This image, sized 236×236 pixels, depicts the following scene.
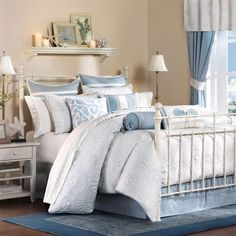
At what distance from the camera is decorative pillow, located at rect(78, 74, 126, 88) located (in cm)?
673

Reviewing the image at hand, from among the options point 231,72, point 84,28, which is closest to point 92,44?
point 84,28

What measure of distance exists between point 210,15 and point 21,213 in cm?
282

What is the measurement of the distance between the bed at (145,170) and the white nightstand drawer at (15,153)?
46 cm

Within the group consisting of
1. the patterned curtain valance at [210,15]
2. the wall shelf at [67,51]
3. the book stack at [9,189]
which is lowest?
the book stack at [9,189]

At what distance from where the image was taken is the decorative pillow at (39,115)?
20.1ft

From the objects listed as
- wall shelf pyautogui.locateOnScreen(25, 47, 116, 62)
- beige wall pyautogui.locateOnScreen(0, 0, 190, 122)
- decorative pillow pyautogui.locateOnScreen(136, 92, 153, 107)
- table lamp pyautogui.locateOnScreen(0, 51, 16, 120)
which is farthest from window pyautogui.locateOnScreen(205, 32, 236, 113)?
table lamp pyautogui.locateOnScreen(0, 51, 16, 120)

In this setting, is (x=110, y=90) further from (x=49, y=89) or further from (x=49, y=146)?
(x=49, y=146)

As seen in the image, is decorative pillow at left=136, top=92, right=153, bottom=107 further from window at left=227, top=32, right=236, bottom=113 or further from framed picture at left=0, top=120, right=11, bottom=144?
framed picture at left=0, top=120, right=11, bottom=144

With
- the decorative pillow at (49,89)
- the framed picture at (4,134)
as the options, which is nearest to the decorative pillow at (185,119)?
the decorative pillow at (49,89)

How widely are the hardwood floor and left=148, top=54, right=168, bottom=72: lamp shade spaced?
199 centimetres

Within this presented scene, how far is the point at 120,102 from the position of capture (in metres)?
6.50

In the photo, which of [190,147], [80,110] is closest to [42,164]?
[80,110]

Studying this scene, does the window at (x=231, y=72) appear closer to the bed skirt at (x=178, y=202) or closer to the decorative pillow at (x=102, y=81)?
the decorative pillow at (x=102, y=81)

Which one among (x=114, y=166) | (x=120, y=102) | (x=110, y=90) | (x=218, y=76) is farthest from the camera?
(x=218, y=76)
